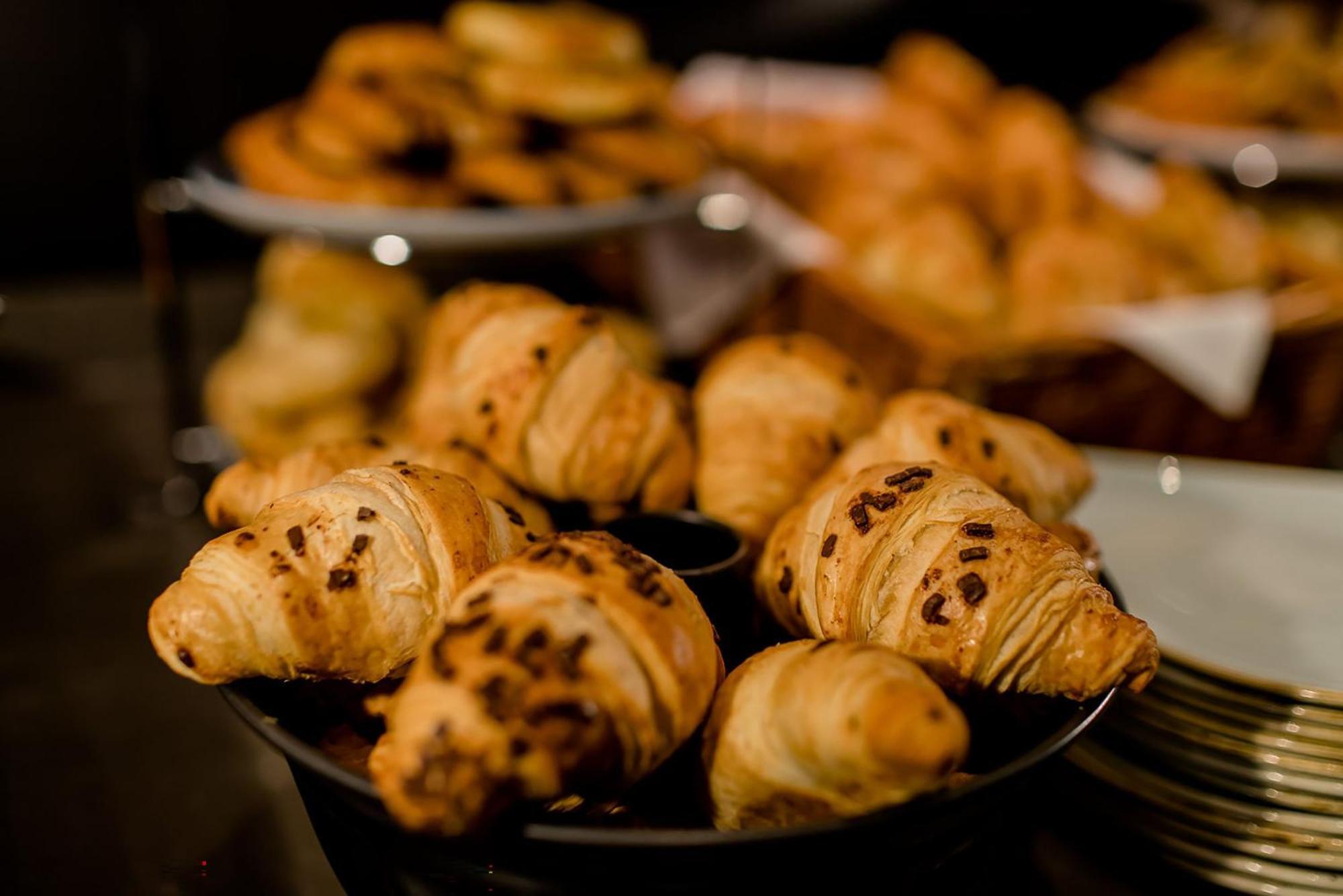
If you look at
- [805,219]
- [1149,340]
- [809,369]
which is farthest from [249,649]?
[805,219]

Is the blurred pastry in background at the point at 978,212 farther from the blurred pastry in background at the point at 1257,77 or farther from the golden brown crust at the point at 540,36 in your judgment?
the golden brown crust at the point at 540,36

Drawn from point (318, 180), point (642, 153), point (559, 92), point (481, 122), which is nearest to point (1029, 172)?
point (642, 153)

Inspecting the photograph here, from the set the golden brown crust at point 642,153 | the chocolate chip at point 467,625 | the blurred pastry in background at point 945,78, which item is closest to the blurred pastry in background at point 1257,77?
the blurred pastry in background at point 945,78

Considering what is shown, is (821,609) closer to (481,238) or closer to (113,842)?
(113,842)

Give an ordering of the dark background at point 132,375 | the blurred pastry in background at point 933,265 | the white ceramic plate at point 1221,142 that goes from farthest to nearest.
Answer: the white ceramic plate at point 1221,142, the blurred pastry in background at point 933,265, the dark background at point 132,375

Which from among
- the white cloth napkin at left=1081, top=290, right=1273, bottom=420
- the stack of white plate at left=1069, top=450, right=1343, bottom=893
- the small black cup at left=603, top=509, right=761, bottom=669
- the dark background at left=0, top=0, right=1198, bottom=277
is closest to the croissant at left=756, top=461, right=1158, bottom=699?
the small black cup at left=603, top=509, right=761, bottom=669
